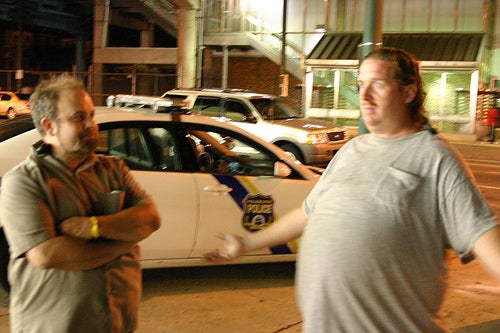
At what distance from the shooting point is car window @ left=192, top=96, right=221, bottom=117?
51.1 ft

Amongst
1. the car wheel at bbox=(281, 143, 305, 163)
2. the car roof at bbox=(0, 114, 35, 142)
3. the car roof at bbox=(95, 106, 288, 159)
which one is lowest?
the car wheel at bbox=(281, 143, 305, 163)

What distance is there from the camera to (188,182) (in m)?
5.95

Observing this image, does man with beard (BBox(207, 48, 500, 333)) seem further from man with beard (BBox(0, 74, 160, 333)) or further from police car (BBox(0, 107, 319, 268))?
police car (BBox(0, 107, 319, 268))

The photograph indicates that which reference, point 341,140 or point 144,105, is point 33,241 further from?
point 341,140

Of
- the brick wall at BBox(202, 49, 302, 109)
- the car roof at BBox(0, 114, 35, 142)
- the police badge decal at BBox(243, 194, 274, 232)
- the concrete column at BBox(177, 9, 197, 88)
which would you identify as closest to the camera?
the car roof at BBox(0, 114, 35, 142)

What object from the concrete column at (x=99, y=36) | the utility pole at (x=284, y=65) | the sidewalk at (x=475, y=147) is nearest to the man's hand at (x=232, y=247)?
the sidewalk at (x=475, y=147)

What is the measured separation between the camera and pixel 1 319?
527 cm

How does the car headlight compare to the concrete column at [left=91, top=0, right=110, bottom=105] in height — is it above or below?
below

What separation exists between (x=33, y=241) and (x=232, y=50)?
29423mm

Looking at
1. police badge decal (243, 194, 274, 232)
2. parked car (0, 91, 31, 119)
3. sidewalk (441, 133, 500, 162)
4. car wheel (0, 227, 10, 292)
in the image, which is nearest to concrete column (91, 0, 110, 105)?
parked car (0, 91, 31, 119)

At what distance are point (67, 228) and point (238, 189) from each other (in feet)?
11.6

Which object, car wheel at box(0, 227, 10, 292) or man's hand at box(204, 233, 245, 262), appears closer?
man's hand at box(204, 233, 245, 262)

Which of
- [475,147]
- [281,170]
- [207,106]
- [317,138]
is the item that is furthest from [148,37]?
[281,170]

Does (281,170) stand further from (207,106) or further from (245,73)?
(245,73)
